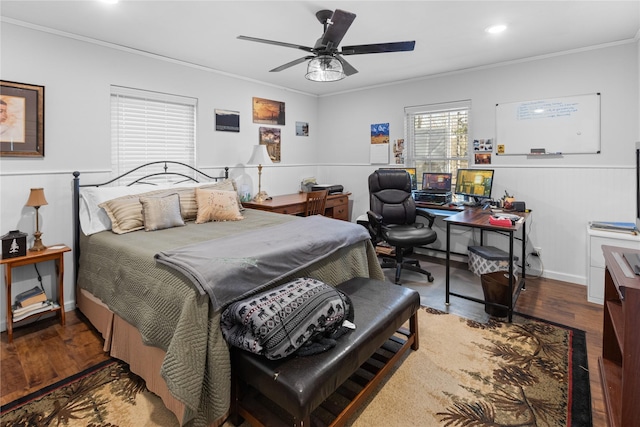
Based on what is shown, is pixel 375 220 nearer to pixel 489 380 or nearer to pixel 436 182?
pixel 436 182

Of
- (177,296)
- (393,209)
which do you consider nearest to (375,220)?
(393,209)

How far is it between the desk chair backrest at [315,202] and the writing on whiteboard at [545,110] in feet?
8.01

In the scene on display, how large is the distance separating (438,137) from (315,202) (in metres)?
1.87

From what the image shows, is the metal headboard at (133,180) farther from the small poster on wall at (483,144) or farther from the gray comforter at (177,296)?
the small poster on wall at (483,144)

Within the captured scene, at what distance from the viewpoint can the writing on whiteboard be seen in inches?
137

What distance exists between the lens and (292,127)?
5180mm

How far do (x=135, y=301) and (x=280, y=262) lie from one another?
87 centimetres

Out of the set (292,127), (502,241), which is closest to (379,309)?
(502,241)

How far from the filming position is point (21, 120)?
265cm

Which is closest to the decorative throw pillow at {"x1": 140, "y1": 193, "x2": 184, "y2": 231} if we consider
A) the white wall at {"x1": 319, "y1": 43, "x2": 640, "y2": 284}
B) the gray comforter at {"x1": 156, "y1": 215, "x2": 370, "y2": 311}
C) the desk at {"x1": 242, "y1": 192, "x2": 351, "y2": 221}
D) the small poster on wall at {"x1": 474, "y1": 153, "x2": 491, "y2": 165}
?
the gray comforter at {"x1": 156, "y1": 215, "x2": 370, "y2": 311}

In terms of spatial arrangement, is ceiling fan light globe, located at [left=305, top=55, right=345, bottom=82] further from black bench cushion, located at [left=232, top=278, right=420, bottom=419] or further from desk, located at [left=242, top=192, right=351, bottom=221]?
black bench cushion, located at [left=232, top=278, right=420, bottom=419]

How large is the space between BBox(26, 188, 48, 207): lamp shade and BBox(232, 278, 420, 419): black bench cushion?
2.13 metres

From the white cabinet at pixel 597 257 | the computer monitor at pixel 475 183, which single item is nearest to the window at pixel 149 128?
the computer monitor at pixel 475 183

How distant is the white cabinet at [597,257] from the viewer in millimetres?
2932
